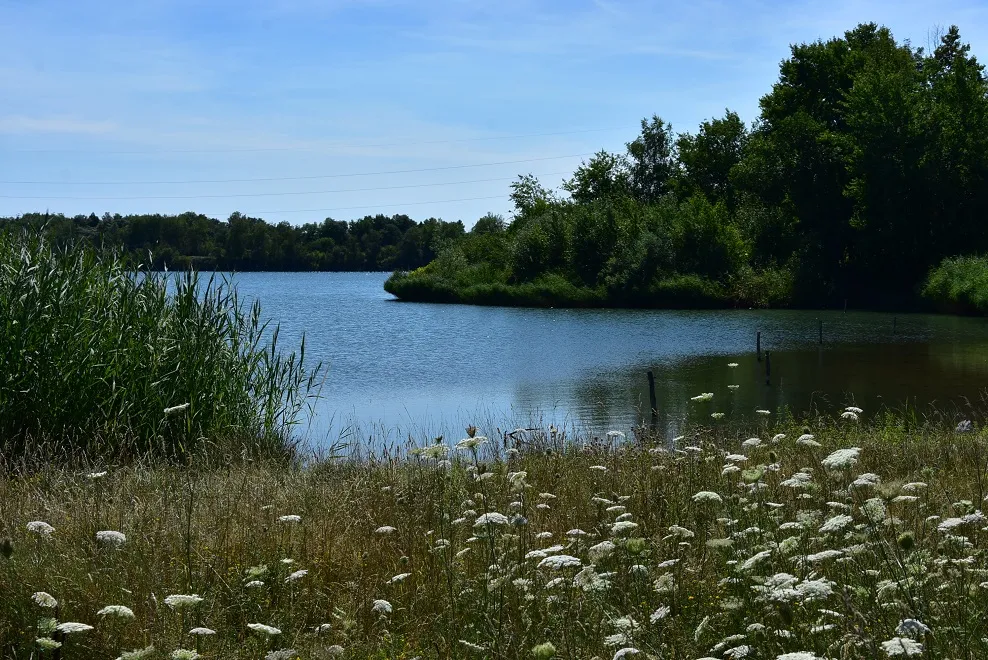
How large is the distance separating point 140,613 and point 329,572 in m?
1.21

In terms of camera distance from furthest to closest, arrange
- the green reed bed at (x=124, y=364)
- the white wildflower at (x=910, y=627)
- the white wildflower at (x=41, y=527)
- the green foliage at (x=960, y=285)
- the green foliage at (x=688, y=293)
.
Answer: the green foliage at (x=688, y=293), the green foliage at (x=960, y=285), the green reed bed at (x=124, y=364), the white wildflower at (x=41, y=527), the white wildflower at (x=910, y=627)

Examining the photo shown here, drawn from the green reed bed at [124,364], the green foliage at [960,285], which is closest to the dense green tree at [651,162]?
the green foliage at [960,285]

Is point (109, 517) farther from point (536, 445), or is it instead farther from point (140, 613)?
point (536, 445)

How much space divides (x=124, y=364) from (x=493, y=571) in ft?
28.5

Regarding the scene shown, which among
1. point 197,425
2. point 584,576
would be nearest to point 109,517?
point 584,576

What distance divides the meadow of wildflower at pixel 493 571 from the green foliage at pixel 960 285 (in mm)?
49430

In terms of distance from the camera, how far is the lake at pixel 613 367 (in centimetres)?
2175

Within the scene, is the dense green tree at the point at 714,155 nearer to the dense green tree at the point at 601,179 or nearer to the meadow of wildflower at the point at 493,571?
the dense green tree at the point at 601,179

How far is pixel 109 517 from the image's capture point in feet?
21.1

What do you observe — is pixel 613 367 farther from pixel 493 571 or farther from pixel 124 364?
pixel 493 571

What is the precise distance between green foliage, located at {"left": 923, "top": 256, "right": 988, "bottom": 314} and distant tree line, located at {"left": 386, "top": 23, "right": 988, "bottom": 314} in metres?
0.56

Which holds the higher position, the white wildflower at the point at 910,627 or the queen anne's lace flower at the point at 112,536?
the white wildflower at the point at 910,627

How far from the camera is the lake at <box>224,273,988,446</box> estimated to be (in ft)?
71.4

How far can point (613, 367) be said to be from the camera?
31.7 m
